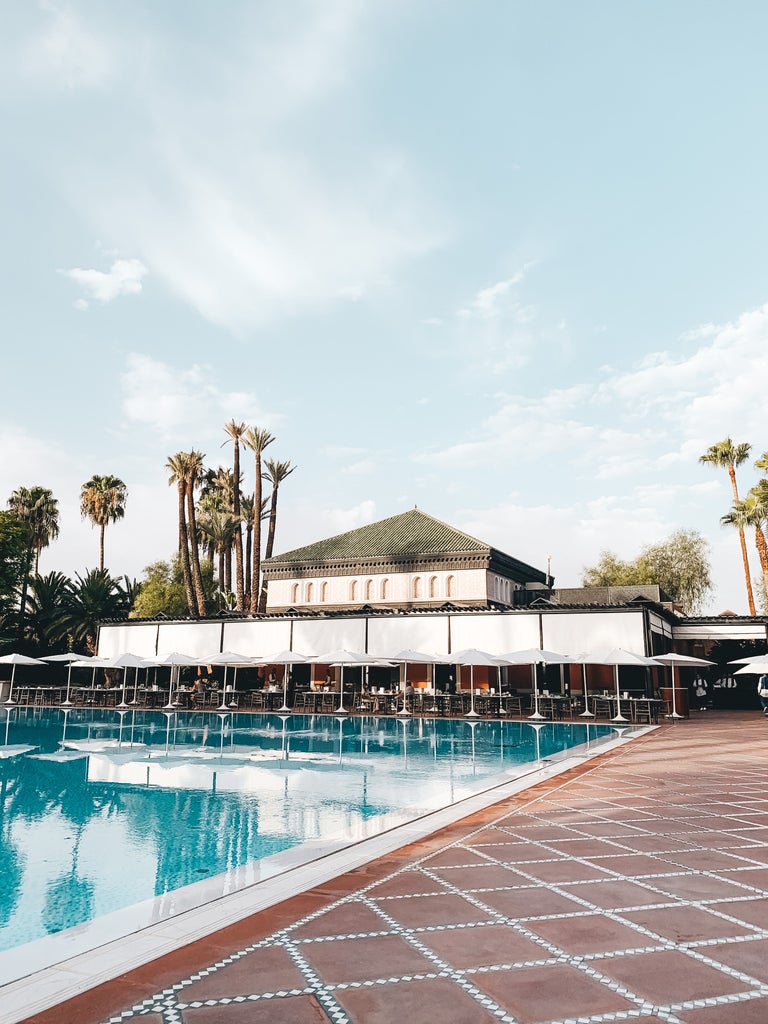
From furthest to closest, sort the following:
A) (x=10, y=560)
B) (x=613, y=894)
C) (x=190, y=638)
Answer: (x=10, y=560) < (x=190, y=638) < (x=613, y=894)

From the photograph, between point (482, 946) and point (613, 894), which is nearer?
point (482, 946)

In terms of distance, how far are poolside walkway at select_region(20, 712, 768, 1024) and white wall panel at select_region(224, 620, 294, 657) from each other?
26182 millimetres

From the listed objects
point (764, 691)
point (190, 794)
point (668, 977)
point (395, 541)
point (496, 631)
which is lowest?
point (190, 794)

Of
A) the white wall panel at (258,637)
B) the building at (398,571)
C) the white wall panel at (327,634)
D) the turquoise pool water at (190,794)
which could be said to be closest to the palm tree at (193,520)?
the building at (398,571)

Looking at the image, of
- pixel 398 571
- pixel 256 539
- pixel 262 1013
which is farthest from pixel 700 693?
pixel 262 1013

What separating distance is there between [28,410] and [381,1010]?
28309 mm

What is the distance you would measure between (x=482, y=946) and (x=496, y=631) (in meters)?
25.0

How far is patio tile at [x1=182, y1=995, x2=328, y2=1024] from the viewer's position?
3316mm

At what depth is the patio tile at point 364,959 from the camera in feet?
12.7

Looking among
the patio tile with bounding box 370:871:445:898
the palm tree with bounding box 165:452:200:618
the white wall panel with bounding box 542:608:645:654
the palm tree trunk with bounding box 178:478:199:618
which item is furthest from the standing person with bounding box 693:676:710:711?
the patio tile with bounding box 370:871:445:898

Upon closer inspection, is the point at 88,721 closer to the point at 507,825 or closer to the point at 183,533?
the point at 183,533

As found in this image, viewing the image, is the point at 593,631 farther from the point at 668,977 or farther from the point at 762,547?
the point at 668,977

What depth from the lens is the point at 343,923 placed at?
4.71 m

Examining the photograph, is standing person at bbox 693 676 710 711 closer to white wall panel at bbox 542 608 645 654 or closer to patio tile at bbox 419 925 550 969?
white wall panel at bbox 542 608 645 654
